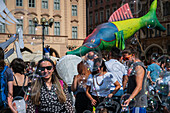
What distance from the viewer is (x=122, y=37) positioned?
920 centimetres

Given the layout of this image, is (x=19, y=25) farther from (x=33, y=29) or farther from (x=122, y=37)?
(x=122, y=37)

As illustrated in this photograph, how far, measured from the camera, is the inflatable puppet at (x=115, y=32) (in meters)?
8.91

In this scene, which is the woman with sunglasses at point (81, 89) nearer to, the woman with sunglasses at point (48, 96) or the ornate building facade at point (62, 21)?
the woman with sunglasses at point (48, 96)

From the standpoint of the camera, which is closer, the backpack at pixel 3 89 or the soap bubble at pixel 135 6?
the backpack at pixel 3 89

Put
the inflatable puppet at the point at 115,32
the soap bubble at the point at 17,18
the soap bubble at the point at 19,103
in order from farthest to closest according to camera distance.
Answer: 1. the inflatable puppet at the point at 115,32
2. the soap bubble at the point at 17,18
3. the soap bubble at the point at 19,103

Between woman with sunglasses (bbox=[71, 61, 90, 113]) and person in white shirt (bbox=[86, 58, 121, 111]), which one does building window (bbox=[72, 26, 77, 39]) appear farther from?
person in white shirt (bbox=[86, 58, 121, 111])

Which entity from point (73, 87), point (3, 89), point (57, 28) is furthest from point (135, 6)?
point (57, 28)

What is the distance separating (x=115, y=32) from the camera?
9258 millimetres

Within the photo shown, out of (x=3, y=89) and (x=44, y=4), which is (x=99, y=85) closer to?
(x=3, y=89)

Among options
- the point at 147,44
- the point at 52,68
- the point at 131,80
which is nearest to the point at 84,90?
the point at 131,80

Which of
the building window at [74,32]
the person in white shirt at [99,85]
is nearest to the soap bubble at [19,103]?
the person in white shirt at [99,85]

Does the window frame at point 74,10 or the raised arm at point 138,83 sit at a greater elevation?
the window frame at point 74,10

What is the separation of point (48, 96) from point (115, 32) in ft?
21.5

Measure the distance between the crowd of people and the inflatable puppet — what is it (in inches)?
140
